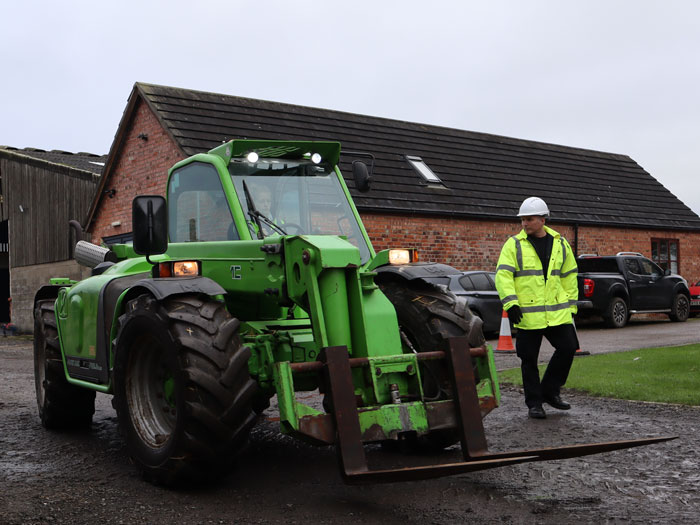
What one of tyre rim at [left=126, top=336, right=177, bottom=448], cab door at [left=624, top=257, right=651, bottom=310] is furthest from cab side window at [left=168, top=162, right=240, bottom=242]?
cab door at [left=624, top=257, right=651, bottom=310]

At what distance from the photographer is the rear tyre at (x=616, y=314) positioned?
20578 mm

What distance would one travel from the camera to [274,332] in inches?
220

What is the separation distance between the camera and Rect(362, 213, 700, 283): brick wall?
70.2 ft

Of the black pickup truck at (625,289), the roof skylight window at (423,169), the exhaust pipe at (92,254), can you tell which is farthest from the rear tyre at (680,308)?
the exhaust pipe at (92,254)

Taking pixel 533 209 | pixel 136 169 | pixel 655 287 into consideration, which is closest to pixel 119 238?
pixel 136 169

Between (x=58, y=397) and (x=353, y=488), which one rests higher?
(x=58, y=397)

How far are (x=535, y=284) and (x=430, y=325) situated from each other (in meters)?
2.24

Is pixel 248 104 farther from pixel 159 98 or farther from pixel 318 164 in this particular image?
pixel 318 164

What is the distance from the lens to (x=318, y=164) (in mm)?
6672

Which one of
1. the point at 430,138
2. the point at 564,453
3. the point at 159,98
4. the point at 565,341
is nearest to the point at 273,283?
the point at 564,453

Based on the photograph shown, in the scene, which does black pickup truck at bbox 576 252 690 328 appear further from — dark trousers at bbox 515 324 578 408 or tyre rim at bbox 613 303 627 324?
dark trousers at bbox 515 324 578 408

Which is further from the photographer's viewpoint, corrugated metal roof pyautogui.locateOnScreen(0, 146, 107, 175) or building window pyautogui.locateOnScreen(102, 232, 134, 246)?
corrugated metal roof pyautogui.locateOnScreen(0, 146, 107, 175)

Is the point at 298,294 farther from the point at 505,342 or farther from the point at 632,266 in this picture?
the point at 632,266

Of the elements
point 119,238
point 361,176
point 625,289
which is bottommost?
point 625,289
